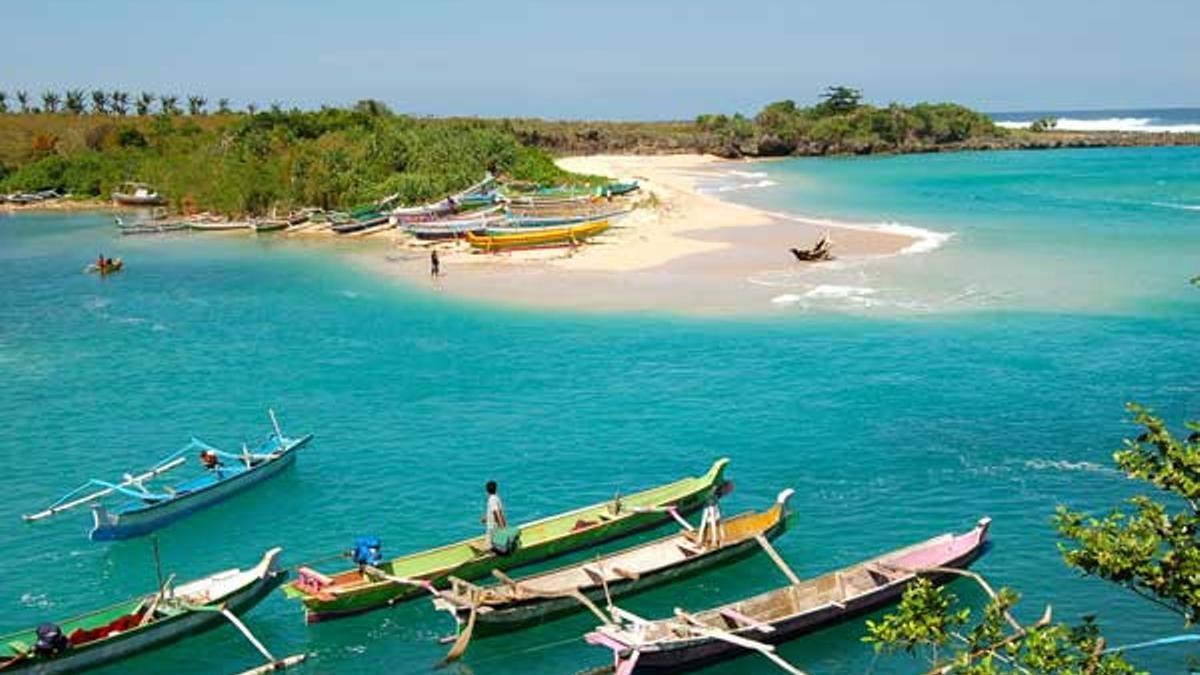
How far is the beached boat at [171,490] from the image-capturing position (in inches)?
854

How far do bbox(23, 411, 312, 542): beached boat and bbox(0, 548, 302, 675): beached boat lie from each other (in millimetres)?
3687

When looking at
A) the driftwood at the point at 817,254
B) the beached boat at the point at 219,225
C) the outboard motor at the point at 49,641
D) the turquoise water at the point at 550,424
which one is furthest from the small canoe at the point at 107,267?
the outboard motor at the point at 49,641

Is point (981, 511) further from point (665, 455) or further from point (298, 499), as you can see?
point (298, 499)

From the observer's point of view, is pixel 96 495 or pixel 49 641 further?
pixel 96 495

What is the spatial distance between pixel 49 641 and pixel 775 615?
1079cm

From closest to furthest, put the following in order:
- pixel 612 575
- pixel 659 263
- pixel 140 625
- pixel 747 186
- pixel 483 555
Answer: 1. pixel 140 625
2. pixel 612 575
3. pixel 483 555
4. pixel 659 263
5. pixel 747 186

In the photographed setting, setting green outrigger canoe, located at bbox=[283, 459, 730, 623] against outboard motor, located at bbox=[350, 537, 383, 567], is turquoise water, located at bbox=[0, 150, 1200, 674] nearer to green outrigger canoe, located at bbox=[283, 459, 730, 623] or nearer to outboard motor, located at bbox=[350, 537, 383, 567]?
green outrigger canoe, located at bbox=[283, 459, 730, 623]

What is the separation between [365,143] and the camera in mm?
77250

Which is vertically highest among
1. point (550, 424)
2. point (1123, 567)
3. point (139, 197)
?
point (139, 197)

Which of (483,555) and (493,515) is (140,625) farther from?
(493,515)

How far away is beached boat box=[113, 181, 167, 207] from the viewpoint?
283 feet

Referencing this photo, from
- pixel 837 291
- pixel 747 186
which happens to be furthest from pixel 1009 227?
pixel 747 186

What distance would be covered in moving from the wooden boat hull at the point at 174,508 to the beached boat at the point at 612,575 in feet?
24.3

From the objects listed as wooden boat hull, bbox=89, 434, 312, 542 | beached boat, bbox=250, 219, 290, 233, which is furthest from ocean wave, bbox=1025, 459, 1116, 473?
beached boat, bbox=250, 219, 290, 233
